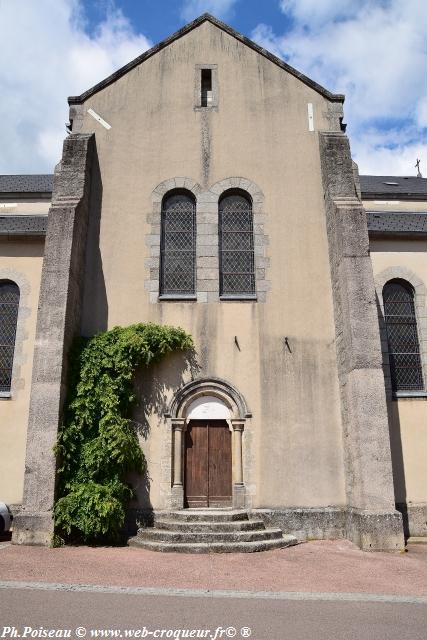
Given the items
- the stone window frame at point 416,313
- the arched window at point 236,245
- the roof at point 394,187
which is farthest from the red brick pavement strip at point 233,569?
the roof at point 394,187

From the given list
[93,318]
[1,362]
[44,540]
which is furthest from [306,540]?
[1,362]

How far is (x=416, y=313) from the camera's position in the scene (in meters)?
12.6

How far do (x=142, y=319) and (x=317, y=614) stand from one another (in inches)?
278

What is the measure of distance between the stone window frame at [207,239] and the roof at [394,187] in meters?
5.87

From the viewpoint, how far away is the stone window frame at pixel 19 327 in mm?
11711

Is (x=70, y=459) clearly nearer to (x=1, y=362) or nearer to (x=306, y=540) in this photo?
(x=1, y=362)

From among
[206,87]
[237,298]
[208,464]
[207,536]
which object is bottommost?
[207,536]

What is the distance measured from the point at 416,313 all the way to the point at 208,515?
6.88 metres

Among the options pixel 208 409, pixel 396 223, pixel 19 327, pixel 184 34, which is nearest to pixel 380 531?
pixel 208 409

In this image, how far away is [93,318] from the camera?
11.2 meters

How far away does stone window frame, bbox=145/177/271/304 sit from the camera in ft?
37.3

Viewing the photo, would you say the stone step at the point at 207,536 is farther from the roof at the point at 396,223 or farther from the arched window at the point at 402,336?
the roof at the point at 396,223

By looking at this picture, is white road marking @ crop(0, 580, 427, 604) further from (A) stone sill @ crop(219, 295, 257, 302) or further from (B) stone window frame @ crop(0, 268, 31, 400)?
(A) stone sill @ crop(219, 295, 257, 302)

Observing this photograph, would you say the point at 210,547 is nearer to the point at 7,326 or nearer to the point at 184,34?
the point at 7,326
